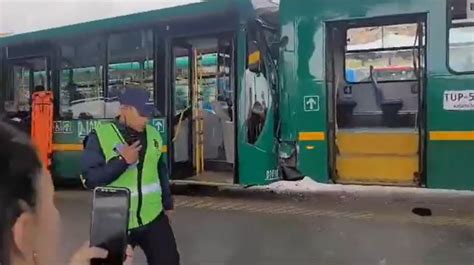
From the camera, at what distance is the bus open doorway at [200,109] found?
9703 millimetres

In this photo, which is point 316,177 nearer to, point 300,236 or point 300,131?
point 300,131

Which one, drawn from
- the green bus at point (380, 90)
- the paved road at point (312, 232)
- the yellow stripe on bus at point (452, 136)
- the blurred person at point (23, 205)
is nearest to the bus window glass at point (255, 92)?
the green bus at point (380, 90)

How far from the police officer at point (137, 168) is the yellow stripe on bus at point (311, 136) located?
177 inches

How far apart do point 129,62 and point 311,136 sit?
11.2 ft

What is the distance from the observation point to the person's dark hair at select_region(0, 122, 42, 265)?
1.61 meters

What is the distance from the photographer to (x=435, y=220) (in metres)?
8.02

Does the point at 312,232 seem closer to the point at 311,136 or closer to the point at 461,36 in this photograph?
the point at 311,136

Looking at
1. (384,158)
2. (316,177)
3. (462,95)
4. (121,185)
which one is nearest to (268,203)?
(316,177)

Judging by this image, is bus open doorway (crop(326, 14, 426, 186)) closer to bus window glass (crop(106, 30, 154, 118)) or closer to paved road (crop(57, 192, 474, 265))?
paved road (crop(57, 192, 474, 265))

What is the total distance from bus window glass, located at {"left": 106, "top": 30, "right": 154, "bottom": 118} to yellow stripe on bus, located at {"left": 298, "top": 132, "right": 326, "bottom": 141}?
2623 millimetres

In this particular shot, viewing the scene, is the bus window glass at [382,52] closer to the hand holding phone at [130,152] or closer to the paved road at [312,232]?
the paved road at [312,232]

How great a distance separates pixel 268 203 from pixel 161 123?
2032mm

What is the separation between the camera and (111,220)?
393cm

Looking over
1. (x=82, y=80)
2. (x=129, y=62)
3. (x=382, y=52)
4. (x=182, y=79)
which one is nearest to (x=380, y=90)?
(x=382, y=52)
